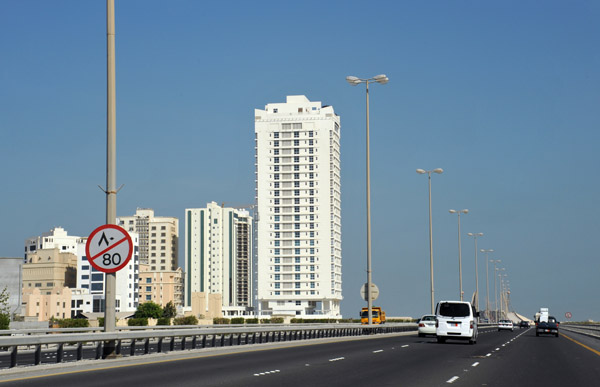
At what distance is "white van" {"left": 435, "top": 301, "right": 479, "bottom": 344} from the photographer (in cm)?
4162

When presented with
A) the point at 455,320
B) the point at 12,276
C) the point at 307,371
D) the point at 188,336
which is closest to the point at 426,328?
the point at 455,320

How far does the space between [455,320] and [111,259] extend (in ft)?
82.0

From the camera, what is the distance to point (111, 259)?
20.4m

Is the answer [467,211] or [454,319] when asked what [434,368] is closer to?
[454,319]

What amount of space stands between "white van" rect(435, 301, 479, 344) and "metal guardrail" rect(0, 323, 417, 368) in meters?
6.43

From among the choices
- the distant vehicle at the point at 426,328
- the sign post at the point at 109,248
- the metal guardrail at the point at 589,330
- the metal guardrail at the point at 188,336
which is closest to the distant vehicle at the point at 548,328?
the metal guardrail at the point at 589,330

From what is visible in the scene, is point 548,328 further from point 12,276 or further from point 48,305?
point 48,305

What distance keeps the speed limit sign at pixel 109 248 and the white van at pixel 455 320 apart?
24.4 metres

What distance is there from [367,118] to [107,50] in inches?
1323

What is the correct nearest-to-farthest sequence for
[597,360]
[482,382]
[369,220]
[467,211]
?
[482,382] < [597,360] < [369,220] < [467,211]

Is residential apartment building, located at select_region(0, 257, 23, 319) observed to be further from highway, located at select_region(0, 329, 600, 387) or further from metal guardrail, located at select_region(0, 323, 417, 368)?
highway, located at select_region(0, 329, 600, 387)

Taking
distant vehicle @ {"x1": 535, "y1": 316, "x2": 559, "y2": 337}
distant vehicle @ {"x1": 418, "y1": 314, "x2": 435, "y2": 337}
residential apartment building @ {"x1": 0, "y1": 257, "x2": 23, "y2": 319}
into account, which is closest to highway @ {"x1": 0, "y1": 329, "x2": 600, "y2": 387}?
distant vehicle @ {"x1": 418, "y1": 314, "x2": 435, "y2": 337}

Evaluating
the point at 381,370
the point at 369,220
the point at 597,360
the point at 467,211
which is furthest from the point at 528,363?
the point at 467,211

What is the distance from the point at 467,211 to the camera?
96.0m
